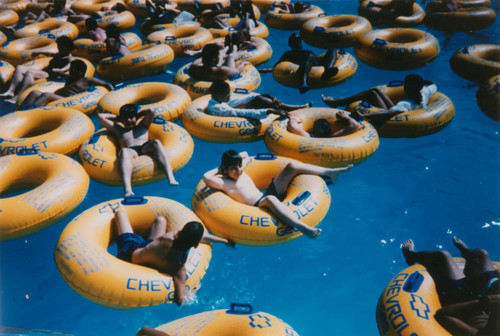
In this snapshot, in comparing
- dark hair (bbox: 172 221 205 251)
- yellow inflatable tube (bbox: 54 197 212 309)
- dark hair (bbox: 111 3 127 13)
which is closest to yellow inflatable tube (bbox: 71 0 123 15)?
dark hair (bbox: 111 3 127 13)

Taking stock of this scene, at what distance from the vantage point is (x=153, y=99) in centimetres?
734

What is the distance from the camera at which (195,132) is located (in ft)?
20.9

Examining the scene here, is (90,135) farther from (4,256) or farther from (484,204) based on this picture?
(484,204)

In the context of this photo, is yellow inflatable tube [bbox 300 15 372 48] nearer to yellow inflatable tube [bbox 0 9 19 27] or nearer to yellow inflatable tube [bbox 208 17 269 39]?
yellow inflatable tube [bbox 208 17 269 39]

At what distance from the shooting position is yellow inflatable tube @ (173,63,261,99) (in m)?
7.36

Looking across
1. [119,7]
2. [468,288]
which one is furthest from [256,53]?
[468,288]

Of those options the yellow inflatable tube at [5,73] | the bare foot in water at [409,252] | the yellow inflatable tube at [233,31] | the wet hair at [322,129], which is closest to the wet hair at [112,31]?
the yellow inflatable tube at [5,73]

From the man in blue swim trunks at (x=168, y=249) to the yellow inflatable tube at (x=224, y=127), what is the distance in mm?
2242

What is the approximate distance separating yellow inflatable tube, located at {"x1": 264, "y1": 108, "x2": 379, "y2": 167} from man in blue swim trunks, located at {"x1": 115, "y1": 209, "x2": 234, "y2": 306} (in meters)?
1.91

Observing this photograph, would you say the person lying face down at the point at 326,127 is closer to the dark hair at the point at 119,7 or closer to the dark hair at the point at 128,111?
the dark hair at the point at 128,111

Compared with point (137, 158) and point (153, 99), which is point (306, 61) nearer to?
point (153, 99)

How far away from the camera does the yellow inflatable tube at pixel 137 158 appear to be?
5344 millimetres

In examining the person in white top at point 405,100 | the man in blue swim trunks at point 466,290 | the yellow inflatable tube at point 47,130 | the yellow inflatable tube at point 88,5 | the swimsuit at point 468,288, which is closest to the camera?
the man in blue swim trunks at point 466,290

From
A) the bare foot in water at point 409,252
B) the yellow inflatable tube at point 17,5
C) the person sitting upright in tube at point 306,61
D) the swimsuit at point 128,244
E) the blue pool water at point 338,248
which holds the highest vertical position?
the yellow inflatable tube at point 17,5
